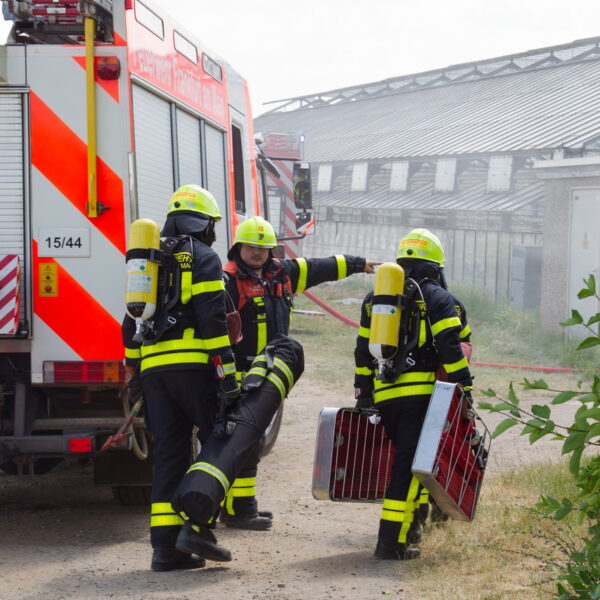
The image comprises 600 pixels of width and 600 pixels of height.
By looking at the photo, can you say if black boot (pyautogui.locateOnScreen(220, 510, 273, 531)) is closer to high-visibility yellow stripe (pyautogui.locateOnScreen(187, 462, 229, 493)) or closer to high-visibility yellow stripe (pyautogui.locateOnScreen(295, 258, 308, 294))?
high-visibility yellow stripe (pyautogui.locateOnScreen(187, 462, 229, 493))

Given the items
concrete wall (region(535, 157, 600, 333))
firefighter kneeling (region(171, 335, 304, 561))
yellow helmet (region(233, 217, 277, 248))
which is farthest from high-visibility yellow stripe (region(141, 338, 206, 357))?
concrete wall (region(535, 157, 600, 333))

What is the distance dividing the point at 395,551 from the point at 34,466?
2.21 metres

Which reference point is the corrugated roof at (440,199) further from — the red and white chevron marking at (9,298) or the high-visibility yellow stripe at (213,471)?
the high-visibility yellow stripe at (213,471)

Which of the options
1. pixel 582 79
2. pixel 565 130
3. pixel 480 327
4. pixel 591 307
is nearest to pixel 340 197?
pixel 582 79

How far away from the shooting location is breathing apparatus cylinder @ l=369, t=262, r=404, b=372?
518 centimetres

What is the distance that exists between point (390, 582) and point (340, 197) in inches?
996

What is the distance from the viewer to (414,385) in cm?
531

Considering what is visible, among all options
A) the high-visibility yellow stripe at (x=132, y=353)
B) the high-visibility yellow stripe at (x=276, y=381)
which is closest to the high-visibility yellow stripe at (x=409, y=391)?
the high-visibility yellow stripe at (x=276, y=381)

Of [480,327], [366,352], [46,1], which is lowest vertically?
[480,327]

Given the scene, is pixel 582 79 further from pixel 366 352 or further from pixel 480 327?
pixel 366 352

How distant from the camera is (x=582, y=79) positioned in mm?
25484

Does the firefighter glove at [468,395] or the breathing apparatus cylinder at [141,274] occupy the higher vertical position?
the breathing apparatus cylinder at [141,274]

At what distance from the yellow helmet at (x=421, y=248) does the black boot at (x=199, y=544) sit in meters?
1.79

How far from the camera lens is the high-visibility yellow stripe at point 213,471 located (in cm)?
487
